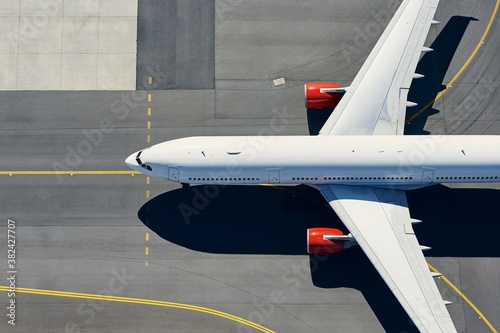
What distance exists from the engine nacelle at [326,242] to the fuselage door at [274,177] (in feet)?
10.00

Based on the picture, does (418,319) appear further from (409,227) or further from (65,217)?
(65,217)

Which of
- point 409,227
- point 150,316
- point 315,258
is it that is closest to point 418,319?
point 409,227

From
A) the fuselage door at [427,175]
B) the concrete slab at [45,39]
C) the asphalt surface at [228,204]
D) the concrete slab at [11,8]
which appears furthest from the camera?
the concrete slab at [11,8]

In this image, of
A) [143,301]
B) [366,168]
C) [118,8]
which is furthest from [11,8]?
[366,168]

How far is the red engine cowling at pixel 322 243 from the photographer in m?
21.0

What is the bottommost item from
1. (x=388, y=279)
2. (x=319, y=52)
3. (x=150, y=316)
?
(x=150, y=316)

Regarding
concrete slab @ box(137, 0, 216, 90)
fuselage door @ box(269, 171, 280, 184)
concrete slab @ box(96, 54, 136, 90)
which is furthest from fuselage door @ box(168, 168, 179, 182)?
concrete slab @ box(96, 54, 136, 90)

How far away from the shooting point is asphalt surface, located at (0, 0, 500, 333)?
2192 centimetres

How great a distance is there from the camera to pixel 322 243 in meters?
21.0

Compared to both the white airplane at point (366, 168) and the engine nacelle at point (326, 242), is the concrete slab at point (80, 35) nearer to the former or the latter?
the white airplane at point (366, 168)

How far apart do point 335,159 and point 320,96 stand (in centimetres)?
420

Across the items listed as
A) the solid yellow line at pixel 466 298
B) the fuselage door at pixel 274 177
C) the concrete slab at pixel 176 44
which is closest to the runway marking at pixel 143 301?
the fuselage door at pixel 274 177

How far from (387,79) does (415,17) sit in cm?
352

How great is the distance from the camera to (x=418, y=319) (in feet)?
61.7
